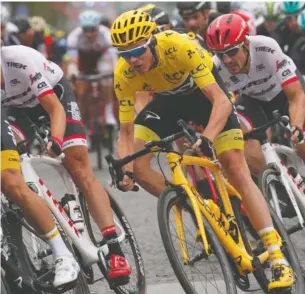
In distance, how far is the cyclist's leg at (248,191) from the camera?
7492mm

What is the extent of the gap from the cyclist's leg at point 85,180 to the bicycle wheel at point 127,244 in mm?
Answer: 134

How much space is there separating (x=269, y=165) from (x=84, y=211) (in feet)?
4.56

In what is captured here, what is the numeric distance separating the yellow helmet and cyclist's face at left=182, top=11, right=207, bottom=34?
5.05 m

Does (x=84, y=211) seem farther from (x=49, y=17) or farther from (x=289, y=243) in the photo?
(x=49, y=17)

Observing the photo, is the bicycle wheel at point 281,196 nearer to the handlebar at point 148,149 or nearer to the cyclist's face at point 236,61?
the cyclist's face at point 236,61

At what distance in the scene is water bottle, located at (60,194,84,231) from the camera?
25.1 ft

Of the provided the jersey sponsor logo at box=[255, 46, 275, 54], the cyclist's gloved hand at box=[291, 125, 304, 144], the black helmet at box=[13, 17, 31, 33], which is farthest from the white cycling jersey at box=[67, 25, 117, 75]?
the cyclist's gloved hand at box=[291, 125, 304, 144]

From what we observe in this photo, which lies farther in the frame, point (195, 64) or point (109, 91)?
point (109, 91)

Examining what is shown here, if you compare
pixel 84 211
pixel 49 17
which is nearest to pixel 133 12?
pixel 84 211

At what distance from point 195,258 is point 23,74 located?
1.64 meters

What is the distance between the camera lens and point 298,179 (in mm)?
8562

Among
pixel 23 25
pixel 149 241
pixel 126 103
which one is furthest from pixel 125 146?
pixel 23 25

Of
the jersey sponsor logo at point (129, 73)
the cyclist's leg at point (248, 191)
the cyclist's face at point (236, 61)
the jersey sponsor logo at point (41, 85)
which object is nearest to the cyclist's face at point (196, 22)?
the cyclist's face at point (236, 61)

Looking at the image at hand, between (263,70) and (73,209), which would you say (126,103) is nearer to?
(73,209)
